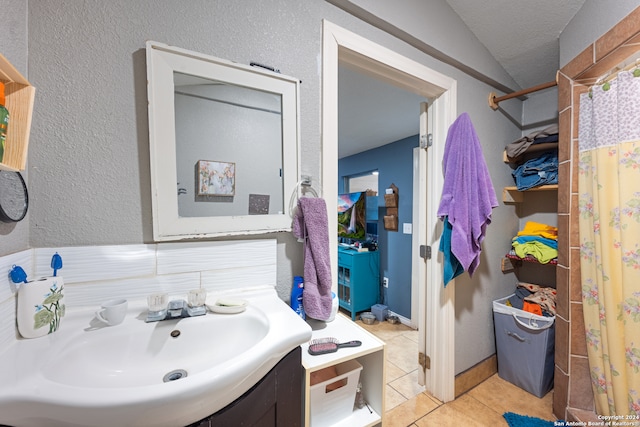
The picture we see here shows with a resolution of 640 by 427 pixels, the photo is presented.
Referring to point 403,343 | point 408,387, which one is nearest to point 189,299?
point 408,387

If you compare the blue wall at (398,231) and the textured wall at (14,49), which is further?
the blue wall at (398,231)

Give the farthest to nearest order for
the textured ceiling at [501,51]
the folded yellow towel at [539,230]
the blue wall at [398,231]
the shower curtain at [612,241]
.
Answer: the blue wall at [398,231] < the folded yellow towel at [539,230] < the textured ceiling at [501,51] < the shower curtain at [612,241]

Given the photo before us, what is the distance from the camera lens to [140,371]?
26.0 inches

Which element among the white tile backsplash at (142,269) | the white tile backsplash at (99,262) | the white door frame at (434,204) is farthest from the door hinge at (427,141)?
the white tile backsplash at (99,262)

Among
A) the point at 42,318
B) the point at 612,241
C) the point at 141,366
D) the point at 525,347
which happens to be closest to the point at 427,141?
the point at 612,241

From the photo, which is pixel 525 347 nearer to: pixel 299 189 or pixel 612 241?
pixel 612 241

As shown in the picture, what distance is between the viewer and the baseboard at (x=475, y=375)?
1.60m

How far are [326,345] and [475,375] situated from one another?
4.96ft

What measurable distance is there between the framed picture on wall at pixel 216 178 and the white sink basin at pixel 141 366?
1.36ft

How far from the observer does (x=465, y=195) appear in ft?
4.46

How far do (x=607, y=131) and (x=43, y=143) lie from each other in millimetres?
2239

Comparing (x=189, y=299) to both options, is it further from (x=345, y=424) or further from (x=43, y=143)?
(x=345, y=424)

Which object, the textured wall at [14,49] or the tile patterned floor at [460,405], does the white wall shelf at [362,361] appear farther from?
the textured wall at [14,49]

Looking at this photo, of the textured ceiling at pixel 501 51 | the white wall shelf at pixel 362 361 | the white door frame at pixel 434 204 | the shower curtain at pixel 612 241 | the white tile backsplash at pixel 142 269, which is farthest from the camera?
the textured ceiling at pixel 501 51
